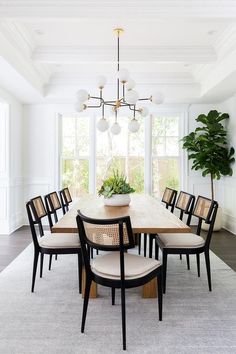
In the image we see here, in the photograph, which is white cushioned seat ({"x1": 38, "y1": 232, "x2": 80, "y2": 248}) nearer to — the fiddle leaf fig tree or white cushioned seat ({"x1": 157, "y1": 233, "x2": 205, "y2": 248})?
white cushioned seat ({"x1": 157, "y1": 233, "x2": 205, "y2": 248})

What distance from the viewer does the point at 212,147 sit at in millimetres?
5520

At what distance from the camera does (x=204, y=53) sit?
171 inches

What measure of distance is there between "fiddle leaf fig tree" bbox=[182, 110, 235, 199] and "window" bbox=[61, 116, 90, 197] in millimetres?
2025

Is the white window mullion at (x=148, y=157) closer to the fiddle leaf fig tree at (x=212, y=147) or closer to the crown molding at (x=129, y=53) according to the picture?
the fiddle leaf fig tree at (x=212, y=147)

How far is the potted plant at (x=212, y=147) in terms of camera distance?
5.51 meters

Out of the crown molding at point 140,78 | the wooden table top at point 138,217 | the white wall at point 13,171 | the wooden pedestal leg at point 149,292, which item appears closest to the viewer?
the wooden table top at point 138,217

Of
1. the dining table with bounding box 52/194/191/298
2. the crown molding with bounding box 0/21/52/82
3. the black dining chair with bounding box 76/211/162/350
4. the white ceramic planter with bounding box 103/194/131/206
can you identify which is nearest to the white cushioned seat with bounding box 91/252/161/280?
the black dining chair with bounding box 76/211/162/350

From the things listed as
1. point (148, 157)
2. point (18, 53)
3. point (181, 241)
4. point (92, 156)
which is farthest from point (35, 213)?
point (148, 157)

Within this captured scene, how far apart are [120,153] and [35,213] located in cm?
360

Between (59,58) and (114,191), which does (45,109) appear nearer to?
(59,58)

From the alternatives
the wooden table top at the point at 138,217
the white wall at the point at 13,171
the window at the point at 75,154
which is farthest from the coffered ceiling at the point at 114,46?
the wooden table top at the point at 138,217

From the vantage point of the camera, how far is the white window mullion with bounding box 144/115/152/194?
6191 millimetres

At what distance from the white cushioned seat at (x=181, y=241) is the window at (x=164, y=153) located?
327 cm

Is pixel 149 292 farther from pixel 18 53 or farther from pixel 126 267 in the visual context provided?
pixel 18 53
